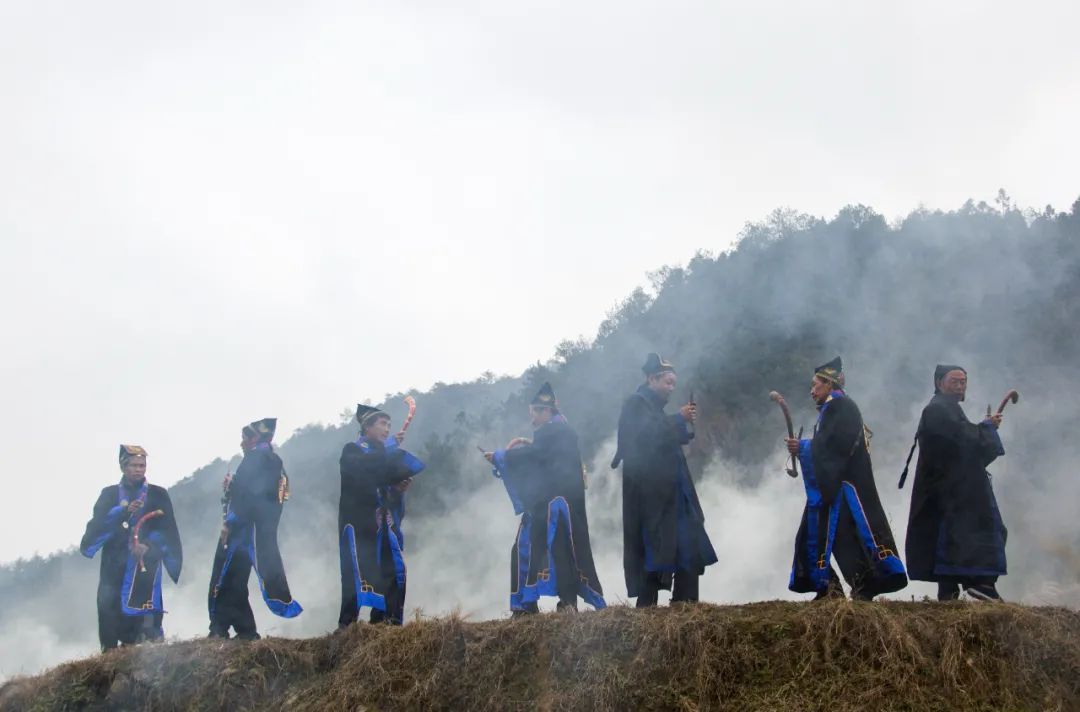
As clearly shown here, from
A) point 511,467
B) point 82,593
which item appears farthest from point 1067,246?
point 82,593

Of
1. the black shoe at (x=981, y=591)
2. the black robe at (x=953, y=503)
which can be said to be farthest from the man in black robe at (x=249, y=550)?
the black shoe at (x=981, y=591)

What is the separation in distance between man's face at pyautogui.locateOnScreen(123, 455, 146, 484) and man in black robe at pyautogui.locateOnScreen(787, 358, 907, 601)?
6574mm

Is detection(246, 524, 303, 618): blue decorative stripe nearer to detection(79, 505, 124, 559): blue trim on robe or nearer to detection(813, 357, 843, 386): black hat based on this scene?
detection(79, 505, 124, 559): blue trim on robe

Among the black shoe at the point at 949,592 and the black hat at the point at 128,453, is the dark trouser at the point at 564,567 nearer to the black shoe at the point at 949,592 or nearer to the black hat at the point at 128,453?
the black shoe at the point at 949,592

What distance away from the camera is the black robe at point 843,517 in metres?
7.79

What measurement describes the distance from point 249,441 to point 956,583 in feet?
21.0

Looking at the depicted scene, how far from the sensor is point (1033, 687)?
618cm

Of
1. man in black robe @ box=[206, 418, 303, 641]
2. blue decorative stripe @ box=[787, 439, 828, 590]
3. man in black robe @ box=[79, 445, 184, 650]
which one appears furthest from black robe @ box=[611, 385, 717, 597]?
man in black robe @ box=[79, 445, 184, 650]

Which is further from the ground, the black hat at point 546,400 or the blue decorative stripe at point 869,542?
the black hat at point 546,400

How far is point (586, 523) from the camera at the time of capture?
30.7 feet

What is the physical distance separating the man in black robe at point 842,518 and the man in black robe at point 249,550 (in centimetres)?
465

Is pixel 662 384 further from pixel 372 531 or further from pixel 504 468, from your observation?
pixel 372 531

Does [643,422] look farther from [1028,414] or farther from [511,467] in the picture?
[1028,414]

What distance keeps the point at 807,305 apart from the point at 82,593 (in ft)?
104
